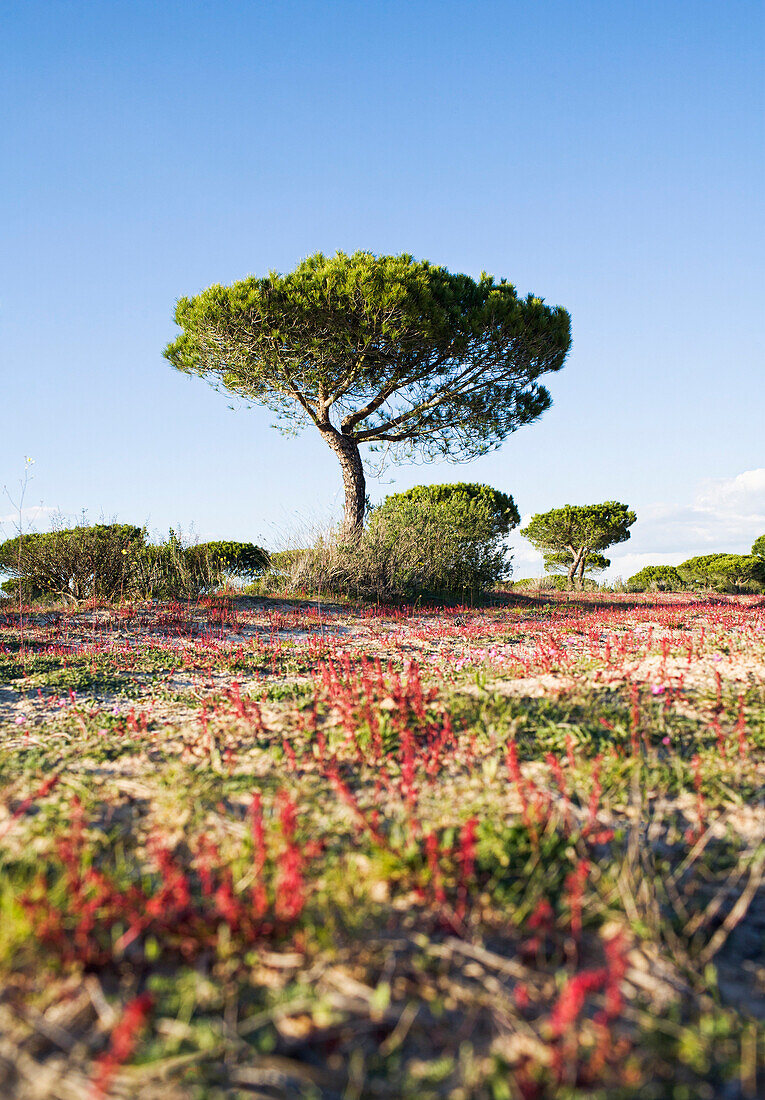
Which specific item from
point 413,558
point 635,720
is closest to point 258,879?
point 635,720

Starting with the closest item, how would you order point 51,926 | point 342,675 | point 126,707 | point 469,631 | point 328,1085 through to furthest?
point 328,1085
point 51,926
point 126,707
point 342,675
point 469,631

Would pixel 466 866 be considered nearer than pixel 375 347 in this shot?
Yes

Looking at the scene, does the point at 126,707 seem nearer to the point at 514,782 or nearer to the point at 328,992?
the point at 514,782

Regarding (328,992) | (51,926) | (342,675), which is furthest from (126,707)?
(328,992)

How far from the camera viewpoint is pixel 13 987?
6.35 ft

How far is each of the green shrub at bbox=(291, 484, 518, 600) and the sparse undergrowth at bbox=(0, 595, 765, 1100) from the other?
33.8 ft

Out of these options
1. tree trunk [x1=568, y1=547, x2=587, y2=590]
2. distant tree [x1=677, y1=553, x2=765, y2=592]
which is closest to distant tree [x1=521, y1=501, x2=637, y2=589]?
tree trunk [x1=568, y1=547, x2=587, y2=590]

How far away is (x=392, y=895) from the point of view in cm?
247

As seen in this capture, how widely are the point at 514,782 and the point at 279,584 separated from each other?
1326 centimetres

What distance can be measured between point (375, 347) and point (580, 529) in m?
20.1

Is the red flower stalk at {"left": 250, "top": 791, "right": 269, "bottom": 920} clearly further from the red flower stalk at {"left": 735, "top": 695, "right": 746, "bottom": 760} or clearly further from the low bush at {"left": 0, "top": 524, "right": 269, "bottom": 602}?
the low bush at {"left": 0, "top": 524, "right": 269, "bottom": 602}

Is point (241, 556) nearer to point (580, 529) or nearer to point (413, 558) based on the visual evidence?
point (413, 558)

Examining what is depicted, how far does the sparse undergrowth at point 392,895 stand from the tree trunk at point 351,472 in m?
13.7

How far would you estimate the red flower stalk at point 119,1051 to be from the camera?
1.55 metres
